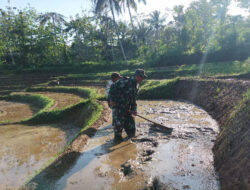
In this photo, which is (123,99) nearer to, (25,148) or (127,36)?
(25,148)

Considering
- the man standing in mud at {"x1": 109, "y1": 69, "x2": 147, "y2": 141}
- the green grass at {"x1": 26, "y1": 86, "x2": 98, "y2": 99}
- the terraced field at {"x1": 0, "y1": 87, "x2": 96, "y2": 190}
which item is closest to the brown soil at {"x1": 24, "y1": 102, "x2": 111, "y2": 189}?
the terraced field at {"x1": 0, "y1": 87, "x2": 96, "y2": 190}

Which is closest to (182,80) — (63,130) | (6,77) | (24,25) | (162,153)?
(63,130)

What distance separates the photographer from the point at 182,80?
39.0 feet

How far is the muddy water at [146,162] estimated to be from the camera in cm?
341

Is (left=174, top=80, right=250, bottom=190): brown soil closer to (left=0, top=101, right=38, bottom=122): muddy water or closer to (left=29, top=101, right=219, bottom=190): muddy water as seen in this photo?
(left=29, top=101, right=219, bottom=190): muddy water

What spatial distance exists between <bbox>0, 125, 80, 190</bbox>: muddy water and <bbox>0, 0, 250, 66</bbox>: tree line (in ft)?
52.7

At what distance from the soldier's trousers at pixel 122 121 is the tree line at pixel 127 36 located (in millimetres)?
16620

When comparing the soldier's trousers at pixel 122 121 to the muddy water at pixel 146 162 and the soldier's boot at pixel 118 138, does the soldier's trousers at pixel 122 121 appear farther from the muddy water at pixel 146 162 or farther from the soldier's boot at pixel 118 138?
the muddy water at pixel 146 162

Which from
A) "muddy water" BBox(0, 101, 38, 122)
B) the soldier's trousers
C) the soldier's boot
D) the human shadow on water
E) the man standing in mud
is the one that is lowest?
"muddy water" BBox(0, 101, 38, 122)

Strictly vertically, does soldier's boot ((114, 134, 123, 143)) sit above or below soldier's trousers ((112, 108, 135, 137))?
below

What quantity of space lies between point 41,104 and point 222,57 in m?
15.5

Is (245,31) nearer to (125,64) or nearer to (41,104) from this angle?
(125,64)

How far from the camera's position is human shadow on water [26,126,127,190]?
365 cm

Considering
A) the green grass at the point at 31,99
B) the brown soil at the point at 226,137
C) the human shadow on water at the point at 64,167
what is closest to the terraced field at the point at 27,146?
the human shadow on water at the point at 64,167
